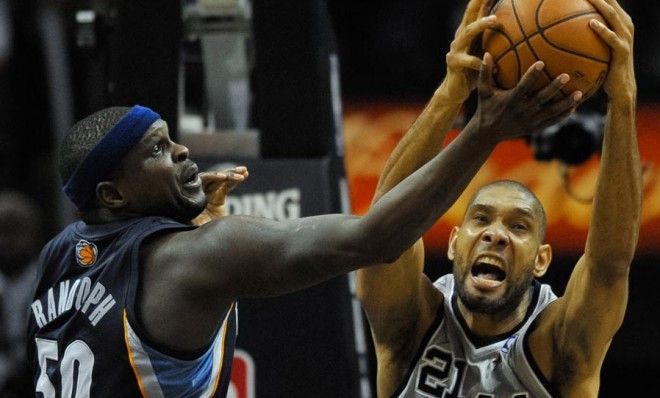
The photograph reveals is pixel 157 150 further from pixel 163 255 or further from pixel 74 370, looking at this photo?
pixel 74 370

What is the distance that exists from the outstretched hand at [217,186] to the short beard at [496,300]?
2.62ft

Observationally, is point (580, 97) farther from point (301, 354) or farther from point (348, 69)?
point (348, 69)

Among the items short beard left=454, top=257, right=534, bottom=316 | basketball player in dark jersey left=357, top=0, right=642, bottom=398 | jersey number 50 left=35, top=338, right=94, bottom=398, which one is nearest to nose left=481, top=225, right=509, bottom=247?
basketball player in dark jersey left=357, top=0, right=642, bottom=398

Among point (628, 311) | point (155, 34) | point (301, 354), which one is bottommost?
point (628, 311)

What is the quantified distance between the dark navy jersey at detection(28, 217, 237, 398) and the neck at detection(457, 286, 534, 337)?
97 cm

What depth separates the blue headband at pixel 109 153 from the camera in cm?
347

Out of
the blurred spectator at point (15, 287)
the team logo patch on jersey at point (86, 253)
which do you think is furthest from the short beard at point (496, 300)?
the blurred spectator at point (15, 287)

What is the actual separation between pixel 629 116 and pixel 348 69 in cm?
431

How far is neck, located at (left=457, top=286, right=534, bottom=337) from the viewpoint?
14.0 ft

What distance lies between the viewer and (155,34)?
595 centimetres

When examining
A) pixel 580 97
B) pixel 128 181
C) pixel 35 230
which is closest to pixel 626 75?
pixel 580 97

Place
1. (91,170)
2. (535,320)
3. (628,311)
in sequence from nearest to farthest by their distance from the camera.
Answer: (91,170) → (535,320) → (628,311)

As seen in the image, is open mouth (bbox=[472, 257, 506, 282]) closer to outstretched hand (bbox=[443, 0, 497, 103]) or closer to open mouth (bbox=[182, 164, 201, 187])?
outstretched hand (bbox=[443, 0, 497, 103])

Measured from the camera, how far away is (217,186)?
13.7ft
